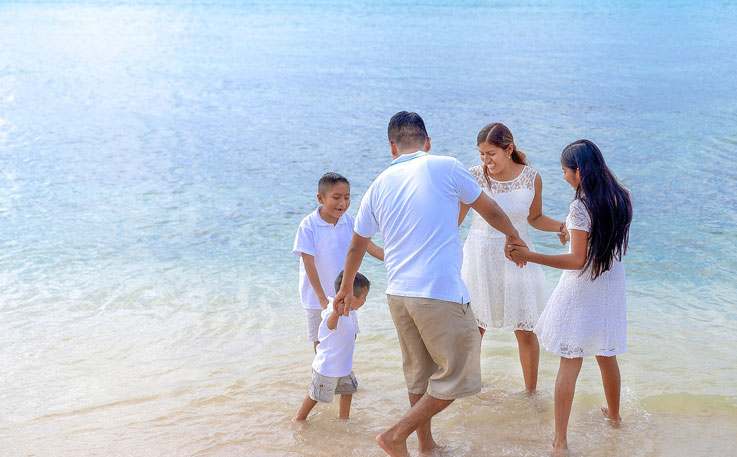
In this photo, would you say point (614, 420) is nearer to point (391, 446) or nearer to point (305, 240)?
point (391, 446)

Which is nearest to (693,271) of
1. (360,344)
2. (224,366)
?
(360,344)

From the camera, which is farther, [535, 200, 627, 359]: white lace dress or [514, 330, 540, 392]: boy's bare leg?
[514, 330, 540, 392]: boy's bare leg

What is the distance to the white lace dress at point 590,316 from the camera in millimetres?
4078

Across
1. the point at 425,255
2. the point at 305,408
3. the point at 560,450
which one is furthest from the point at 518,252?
the point at 305,408

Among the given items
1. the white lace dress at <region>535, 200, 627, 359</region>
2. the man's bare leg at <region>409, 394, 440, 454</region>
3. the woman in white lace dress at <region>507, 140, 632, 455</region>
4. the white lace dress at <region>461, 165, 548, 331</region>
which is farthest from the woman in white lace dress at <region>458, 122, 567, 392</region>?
the man's bare leg at <region>409, 394, 440, 454</region>

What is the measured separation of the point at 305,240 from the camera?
4496 mm

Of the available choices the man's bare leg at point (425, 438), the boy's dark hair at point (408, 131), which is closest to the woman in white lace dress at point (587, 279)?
the man's bare leg at point (425, 438)

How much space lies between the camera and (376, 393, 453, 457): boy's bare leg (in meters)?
3.89

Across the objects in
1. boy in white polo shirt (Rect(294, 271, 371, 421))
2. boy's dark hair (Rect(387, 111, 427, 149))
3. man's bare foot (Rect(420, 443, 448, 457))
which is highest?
boy's dark hair (Rect(387, 111, 427, 149))

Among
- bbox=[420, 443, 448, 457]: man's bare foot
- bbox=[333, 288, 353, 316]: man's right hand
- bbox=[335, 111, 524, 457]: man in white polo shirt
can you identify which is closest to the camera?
bbox=[335, 111, 524, 457]: man in white polo shirt

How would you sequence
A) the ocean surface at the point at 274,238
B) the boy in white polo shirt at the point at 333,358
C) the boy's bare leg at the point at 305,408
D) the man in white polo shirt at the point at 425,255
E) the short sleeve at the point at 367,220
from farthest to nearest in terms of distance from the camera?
the ocean surface at the point at 274,238 < the boy's bare leg at the point at 305,408 < the boy in white polo shirt at the point at 333,358 < the short sleeve at the point at 367,220 < the man in white polo shirt at the point at 425,255

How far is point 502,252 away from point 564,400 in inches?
39.7

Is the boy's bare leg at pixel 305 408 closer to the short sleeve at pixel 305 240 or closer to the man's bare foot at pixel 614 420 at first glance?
the short sleeve at pixel 305 240

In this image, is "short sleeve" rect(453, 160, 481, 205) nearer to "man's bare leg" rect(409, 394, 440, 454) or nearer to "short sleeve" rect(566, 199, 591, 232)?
"short sleeve" rect(566, 199, 591, 232)
